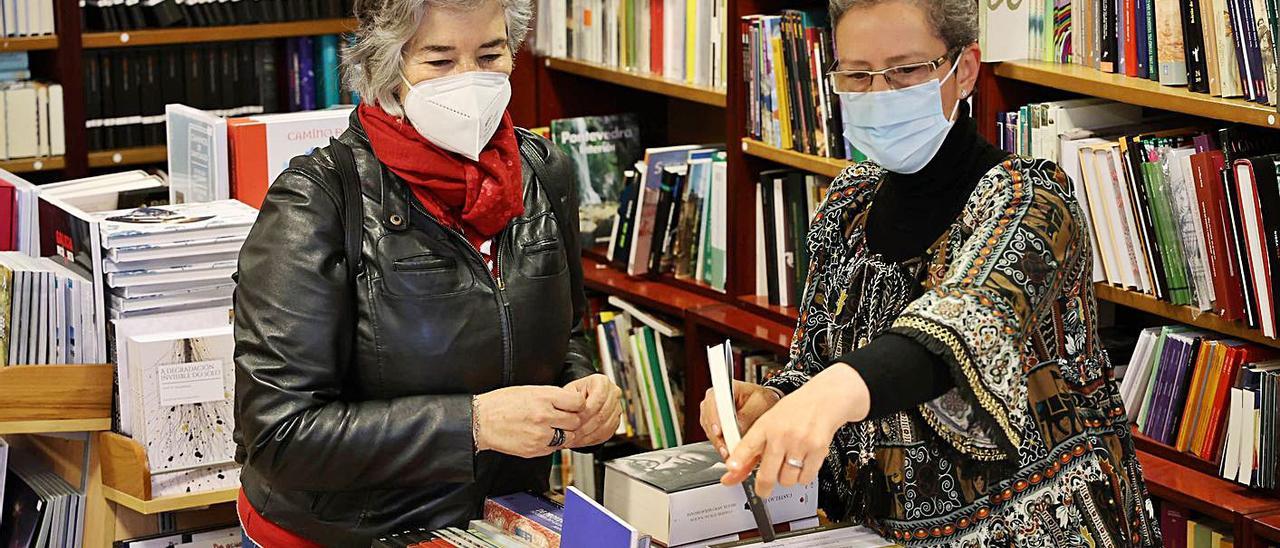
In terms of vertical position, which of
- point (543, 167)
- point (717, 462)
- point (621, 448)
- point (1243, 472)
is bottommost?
point (621, 448)

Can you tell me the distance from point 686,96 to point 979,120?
982 mm

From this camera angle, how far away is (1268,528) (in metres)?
2.33

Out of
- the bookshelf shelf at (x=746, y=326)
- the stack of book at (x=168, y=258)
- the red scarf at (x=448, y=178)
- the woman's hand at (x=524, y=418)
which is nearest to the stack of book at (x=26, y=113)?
the stack of book at (x=168, y=258)

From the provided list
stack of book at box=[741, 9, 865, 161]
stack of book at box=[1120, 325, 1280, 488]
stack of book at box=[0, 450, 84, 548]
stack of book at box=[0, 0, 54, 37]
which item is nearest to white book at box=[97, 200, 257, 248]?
stack of book at box=[0, 450, 84, 548]

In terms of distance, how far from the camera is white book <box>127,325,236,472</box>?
8.79 feet

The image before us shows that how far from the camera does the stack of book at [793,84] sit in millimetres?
3221

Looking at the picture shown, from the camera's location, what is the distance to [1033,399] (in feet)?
5.13

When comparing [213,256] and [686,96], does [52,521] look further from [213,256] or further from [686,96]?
[686,96]

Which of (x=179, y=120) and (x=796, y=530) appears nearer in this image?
(x=796, y=530)

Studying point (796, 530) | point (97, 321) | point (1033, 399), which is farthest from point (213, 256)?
point (1033, 399)

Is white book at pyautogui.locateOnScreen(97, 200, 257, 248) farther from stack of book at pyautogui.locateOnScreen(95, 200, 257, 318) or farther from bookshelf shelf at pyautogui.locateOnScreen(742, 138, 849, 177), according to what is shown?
bookshelf shelf at pyautogui.locateOnScreen(742, 138, 849, 177)

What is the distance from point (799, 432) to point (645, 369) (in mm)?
2491

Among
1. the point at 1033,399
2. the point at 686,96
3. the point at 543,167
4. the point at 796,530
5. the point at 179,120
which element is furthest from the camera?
the point at 686,96

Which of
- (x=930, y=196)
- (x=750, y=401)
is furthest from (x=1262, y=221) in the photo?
(x=750, y=401)
